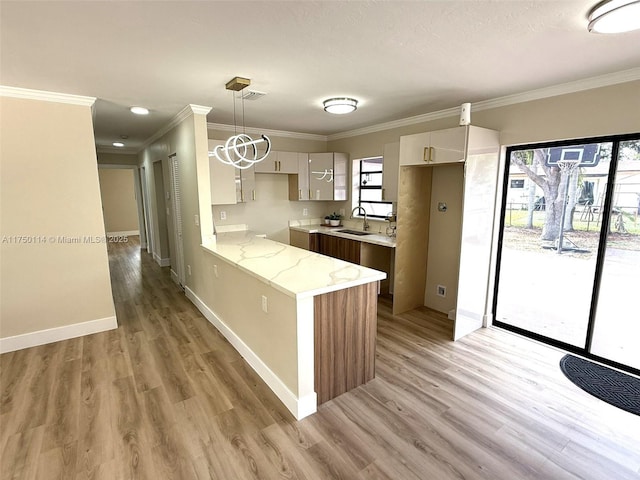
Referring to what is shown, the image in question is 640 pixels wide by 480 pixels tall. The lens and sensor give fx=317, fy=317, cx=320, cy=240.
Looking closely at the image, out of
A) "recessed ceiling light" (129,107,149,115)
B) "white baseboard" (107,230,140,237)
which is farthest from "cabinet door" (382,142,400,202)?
"white baseboard" (107,230,140,237)

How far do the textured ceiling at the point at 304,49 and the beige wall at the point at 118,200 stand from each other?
8100 mm

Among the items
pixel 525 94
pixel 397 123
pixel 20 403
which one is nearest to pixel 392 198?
pixel 397 123

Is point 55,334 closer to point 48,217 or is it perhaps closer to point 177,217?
point 48,217

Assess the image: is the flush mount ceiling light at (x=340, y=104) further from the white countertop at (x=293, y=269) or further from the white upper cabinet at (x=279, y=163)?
the white upper cabinet at (x=279, y=163)

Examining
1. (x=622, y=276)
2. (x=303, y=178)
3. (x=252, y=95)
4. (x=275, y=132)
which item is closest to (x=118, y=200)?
(x=275, y=132)

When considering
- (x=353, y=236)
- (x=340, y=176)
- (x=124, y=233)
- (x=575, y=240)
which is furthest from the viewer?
(x=124, y=233)

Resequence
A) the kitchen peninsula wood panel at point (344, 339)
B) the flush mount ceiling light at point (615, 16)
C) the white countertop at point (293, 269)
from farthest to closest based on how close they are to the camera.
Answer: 1. the kitchen peninsula wood panel at point (344, 339)
2. the white countertop at point (293, 269)
3. the flush mount ceiling light at point (615, 16)

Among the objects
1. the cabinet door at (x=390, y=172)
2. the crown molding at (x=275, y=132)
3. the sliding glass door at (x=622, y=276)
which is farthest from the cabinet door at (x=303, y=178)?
the sliding glass door at (x=622, y=276)

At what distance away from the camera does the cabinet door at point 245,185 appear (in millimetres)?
4512

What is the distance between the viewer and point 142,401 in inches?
94.1

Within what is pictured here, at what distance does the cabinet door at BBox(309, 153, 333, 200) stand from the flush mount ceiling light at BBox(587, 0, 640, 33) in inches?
144

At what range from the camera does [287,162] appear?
4.96m

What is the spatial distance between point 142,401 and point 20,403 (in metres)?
0.89

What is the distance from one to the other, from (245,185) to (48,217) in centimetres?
224
